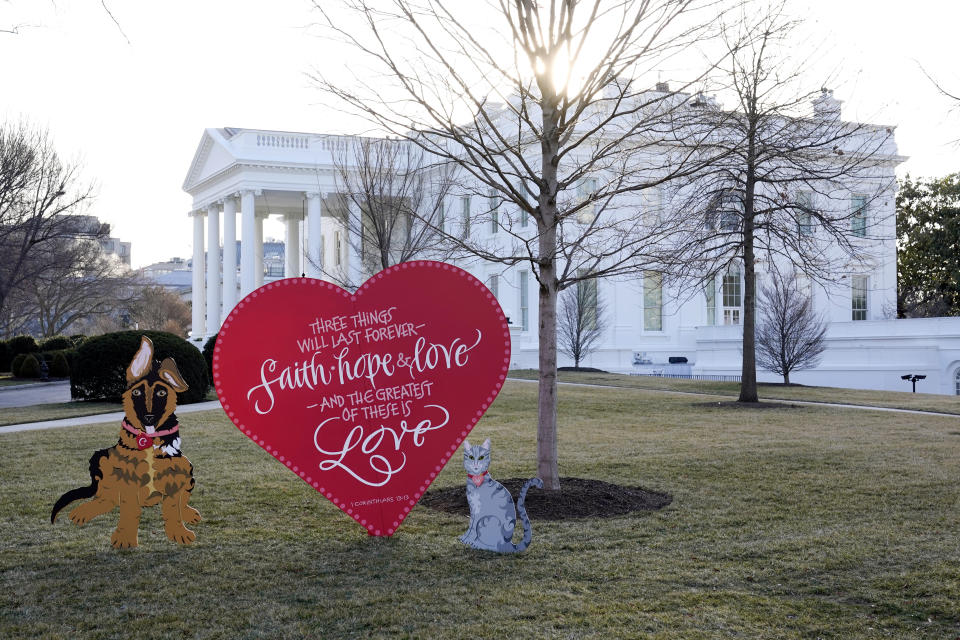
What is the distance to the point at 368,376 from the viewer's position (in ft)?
24.8

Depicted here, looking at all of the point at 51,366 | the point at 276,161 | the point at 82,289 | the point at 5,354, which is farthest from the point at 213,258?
the point at 51,366

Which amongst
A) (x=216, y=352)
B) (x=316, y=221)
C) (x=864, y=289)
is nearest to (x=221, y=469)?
(x=216, y=352)

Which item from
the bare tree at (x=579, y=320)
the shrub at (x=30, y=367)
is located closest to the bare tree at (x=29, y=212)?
the shrub at (x=30, y=367)

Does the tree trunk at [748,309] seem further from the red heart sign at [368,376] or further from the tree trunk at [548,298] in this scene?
the red heart sign at [368,376]

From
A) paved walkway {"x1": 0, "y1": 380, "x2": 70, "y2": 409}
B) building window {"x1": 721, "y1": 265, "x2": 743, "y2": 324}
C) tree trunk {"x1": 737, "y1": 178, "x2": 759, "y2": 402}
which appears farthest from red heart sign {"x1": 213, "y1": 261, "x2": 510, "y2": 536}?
building window {"x1": 721, "y1": 265, "x2": 743, "y2": 324}

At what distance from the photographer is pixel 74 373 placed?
2144 cm

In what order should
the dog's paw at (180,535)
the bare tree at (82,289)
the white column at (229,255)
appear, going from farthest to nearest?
the bare tree at (82,289)
the white column at (229,255)
the dog's paw at (180,535)

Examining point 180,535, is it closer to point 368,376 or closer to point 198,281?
point 368,376

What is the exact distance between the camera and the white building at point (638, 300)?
3441cm

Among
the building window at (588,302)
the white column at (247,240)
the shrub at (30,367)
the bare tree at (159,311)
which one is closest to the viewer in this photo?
the building window at (588,302)

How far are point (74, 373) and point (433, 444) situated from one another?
16.3 metres

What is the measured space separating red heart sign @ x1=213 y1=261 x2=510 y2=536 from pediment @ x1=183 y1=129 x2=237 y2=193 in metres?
39.0

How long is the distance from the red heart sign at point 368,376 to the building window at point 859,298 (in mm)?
40265

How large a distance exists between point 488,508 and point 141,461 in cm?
256
